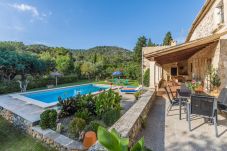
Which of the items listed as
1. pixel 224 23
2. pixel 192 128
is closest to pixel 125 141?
pixel 192 128

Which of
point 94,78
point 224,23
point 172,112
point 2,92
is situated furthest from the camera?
point 94,78

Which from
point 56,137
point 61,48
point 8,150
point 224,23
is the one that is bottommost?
point 8,150

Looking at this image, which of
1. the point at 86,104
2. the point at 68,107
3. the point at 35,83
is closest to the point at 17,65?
the point at 35,83

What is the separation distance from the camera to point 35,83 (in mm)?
20281

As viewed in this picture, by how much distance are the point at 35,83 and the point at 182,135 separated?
2096 centimetres

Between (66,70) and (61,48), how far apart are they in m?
21.0

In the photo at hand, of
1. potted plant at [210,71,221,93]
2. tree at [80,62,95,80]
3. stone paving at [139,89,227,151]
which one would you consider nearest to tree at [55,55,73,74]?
tree at [80,62,95,80]

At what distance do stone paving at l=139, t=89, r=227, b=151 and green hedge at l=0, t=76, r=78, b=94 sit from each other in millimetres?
17593

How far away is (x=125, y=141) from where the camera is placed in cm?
193

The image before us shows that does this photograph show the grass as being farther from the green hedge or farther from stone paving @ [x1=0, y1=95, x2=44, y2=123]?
the green hedge

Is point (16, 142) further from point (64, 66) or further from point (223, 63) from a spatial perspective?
point (64, 66)

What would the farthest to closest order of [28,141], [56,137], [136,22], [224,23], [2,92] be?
[136,22] → [2,92] → [224,23] → [28,141] → [56,137]

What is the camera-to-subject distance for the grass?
5.50 metres

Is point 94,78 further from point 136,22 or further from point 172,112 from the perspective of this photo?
point 172,112
